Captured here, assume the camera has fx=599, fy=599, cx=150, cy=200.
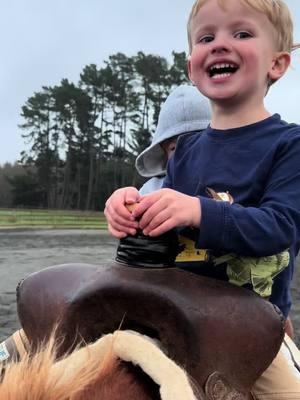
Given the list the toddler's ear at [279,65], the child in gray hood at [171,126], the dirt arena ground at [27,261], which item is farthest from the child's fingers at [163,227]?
the dirt arena ground at [27,261]

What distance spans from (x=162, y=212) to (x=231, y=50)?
520mm

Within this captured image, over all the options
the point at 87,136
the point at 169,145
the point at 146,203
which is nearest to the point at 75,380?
the point at 146,203

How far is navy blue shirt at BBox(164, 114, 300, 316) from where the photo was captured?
129 cm

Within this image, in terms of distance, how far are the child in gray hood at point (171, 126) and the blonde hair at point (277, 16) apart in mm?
1525

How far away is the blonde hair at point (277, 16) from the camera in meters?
1.50

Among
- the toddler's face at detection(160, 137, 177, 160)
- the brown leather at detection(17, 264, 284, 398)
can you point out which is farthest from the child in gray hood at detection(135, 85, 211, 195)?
the brown leather at detection(17, 264, 284, 398)

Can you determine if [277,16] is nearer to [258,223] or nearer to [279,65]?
[279,65]

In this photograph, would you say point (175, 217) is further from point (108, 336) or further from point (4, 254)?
point (4, 254)

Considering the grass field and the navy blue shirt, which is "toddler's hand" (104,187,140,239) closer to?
the navy blue shirt

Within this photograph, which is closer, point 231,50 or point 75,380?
point 75,380

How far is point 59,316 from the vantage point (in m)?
1.29

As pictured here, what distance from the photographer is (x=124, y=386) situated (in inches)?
42.4

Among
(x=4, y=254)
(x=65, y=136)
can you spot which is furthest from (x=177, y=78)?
(x=4, y=254)

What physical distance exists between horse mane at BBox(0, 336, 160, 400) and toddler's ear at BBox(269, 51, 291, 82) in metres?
0.90
